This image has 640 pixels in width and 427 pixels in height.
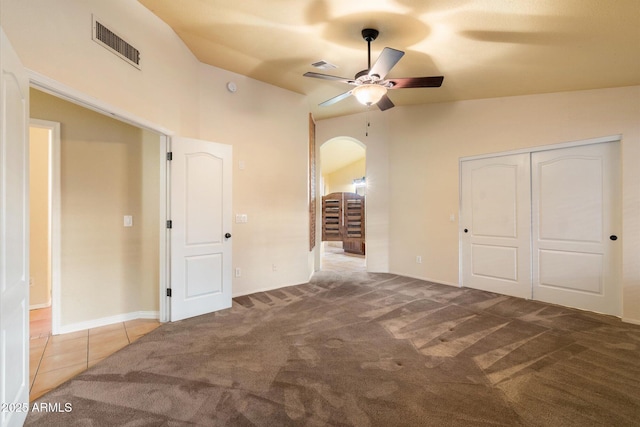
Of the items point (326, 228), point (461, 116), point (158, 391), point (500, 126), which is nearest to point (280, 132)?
point (461, 116)

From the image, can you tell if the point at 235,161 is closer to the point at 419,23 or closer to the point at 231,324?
the point at 231,324

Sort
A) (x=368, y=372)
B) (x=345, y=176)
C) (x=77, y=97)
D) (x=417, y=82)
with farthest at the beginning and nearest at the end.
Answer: (x=345, y=176)
(x=417, y=82)
(x=368, y=372)
(x=77, y=97)

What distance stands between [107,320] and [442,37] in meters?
4.65

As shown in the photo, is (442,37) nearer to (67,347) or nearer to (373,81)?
(373,81)

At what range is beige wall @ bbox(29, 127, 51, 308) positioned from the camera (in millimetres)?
3662

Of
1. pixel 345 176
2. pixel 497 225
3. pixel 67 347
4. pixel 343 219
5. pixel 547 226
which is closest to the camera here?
pixel 67 347

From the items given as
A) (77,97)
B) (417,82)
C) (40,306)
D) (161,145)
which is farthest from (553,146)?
(40,306)

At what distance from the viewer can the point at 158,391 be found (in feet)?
6.59

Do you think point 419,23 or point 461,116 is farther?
point 461,116

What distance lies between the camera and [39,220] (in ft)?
12.2

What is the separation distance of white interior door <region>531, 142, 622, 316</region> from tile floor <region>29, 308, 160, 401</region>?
5.00m

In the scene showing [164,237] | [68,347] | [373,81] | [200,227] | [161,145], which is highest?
[373,81]

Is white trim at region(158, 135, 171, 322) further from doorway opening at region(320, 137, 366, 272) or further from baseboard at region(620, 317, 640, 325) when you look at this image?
baseboard at region(620, 317, 640, 325)

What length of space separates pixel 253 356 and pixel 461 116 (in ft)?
14.9
